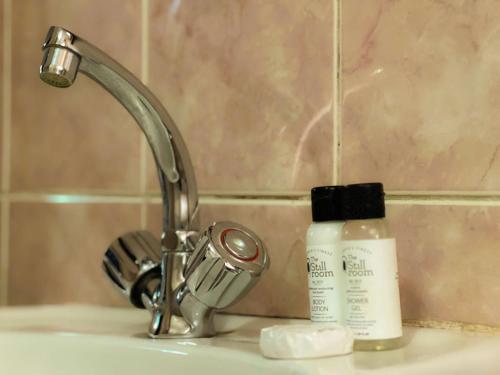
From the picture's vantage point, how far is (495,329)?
0.53m

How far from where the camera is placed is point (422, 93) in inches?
22.3

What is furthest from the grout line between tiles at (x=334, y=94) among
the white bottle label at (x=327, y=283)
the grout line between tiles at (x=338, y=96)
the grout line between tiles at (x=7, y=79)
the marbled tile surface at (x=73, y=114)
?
the grout line between tiles at (x=7, y=79)

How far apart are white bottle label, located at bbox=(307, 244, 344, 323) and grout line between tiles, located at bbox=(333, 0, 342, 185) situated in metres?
0.11

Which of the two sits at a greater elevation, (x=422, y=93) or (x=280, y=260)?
(x=422, y=93)

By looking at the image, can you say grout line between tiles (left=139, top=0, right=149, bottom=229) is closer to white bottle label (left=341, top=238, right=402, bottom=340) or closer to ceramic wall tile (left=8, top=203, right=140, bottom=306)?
ceramic wall tile (left=8, top=203, right=140, bottom=306)

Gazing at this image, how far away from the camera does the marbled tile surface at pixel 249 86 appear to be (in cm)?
62

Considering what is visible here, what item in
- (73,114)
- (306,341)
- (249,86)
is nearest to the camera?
(306,341)

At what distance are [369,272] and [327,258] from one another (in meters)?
0.04

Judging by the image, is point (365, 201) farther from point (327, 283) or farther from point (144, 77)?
point (144, 77)

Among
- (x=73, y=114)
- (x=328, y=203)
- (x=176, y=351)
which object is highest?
(x=73, y=114)

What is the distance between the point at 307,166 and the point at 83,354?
23 centimetres

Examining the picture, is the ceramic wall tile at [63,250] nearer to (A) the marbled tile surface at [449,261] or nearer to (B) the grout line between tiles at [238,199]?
(B) the grout line between tiles at [238,199]

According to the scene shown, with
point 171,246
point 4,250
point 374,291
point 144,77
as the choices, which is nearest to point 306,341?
point 374,291

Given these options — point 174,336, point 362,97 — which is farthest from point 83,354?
point 362,97
